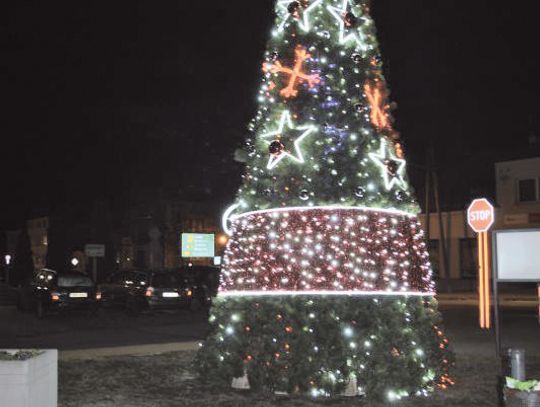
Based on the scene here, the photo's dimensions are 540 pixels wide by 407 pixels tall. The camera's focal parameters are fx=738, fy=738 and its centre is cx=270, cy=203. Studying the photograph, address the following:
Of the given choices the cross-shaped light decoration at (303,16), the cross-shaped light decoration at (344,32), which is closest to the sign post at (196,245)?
the cross-shaped light decoration at (303,16)

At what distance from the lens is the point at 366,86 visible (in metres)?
10.1

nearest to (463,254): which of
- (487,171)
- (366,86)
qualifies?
(487,171)

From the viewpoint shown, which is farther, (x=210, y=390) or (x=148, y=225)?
(x=148, y=225)

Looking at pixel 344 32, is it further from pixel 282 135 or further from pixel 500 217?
pixel 500 217

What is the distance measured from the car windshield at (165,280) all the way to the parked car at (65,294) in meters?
2.01

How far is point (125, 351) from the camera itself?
14.4 metres

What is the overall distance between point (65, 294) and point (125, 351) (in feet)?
34.9

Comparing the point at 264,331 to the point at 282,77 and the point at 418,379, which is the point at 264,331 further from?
the point at 282,77

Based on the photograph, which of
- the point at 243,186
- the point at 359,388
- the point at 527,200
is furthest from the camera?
the point at 527,200

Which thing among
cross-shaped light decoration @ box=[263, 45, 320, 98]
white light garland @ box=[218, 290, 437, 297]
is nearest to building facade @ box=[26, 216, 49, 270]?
cross-shaped light decoration @ box=[263, 45, 320, 98]

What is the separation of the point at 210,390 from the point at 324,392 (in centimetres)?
156

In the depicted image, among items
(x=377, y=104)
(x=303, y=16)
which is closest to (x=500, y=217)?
(x=377, y=104)

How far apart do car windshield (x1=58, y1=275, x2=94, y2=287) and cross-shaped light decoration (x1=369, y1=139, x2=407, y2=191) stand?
671 inches

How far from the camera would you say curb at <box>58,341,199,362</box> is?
13.6 metres
